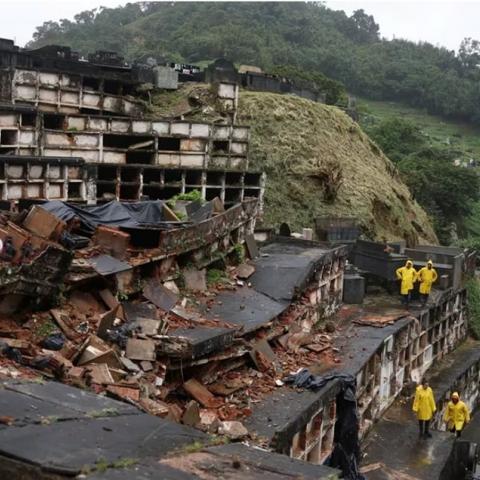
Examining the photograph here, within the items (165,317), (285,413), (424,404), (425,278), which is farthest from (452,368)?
(165,317)

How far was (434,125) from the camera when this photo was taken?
91188 millimetres

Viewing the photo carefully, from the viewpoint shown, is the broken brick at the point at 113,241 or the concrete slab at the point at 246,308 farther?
the concrete slab at the point at 246,308

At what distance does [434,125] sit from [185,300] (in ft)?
273

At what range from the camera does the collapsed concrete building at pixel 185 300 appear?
34.3 feet

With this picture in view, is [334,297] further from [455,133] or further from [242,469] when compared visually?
[455,133]

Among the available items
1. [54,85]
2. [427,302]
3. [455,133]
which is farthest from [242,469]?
[455,133]

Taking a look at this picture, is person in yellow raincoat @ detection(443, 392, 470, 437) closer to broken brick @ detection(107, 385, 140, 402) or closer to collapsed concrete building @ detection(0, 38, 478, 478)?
collapsed concrete building @ detection(0, 38, 478, 478)

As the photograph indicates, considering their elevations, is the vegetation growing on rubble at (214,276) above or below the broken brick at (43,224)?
below

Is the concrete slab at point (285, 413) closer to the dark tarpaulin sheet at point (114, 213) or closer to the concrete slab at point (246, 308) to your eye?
the concrete slab at point (246, 308)

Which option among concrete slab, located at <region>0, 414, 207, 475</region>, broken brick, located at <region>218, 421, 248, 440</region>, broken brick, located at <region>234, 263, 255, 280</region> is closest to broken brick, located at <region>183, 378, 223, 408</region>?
broken brick, located at <region>218, 421, 248, 440</region>

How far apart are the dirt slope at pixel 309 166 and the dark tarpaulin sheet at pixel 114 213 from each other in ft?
52.1

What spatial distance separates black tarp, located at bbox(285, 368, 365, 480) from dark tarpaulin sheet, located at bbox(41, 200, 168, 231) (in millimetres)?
4354

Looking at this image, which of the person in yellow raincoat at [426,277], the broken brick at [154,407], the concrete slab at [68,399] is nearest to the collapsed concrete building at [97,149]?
the person in yellow raincoat at [426,277]

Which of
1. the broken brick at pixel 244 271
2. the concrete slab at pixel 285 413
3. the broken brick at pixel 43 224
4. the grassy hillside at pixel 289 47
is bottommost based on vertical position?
the concrete slab at pixel 285 413
